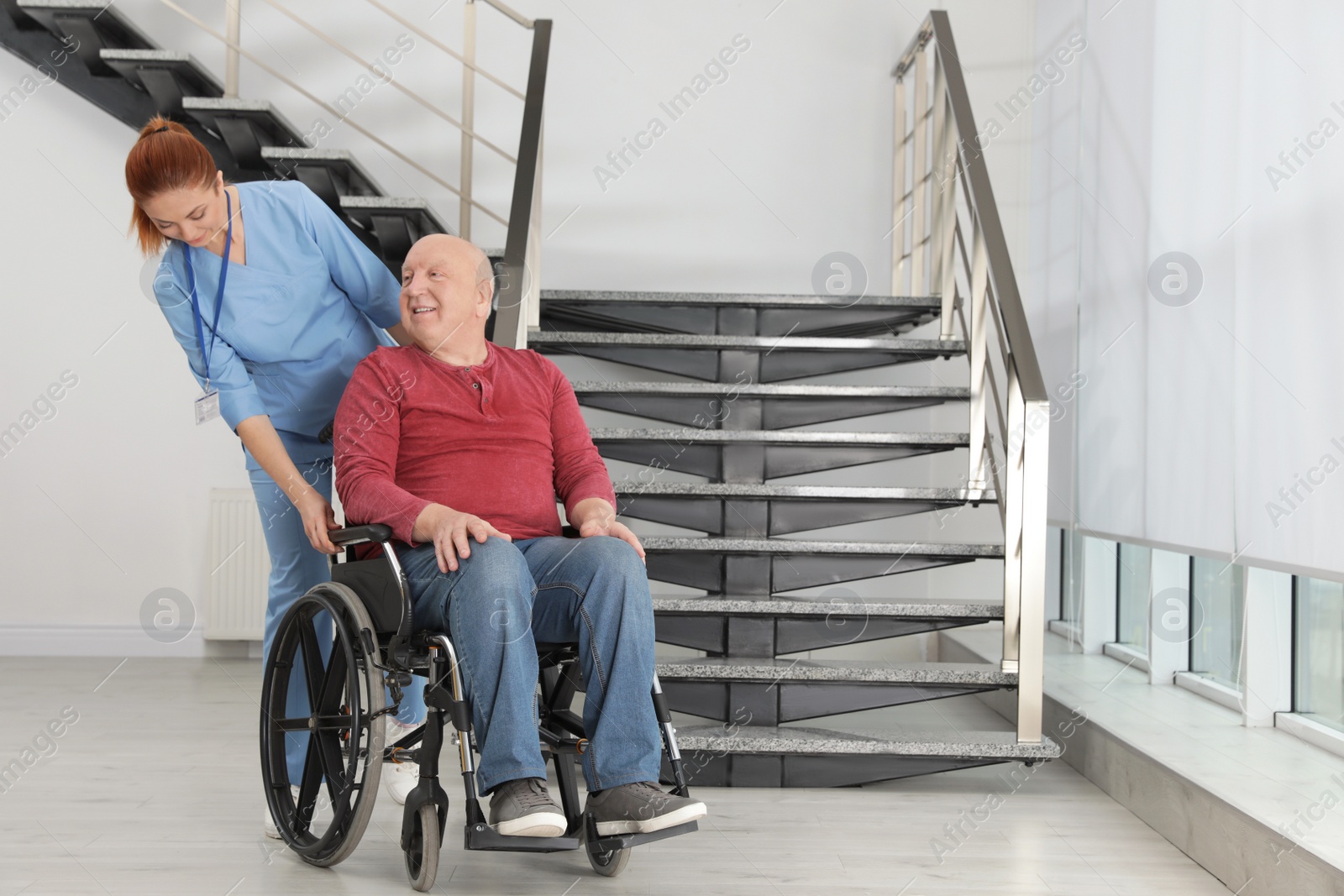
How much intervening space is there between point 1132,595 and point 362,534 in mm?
2452

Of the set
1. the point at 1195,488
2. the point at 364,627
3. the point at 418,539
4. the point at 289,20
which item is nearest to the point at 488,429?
the point at 418,539

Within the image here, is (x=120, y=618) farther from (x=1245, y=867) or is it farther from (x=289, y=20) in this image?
(x=1245, y=867)

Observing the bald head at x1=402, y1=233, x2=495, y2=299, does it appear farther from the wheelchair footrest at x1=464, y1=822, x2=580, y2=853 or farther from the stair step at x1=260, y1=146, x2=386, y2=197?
the stair step at x1=260, y1=146, x2=386, y2=197

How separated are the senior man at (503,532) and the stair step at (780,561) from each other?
0.67 metres

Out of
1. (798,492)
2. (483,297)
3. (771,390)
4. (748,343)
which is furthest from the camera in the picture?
(748,343)

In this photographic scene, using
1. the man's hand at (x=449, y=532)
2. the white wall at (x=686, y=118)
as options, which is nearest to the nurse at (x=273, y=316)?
the man's hand at (x=449, y=532)

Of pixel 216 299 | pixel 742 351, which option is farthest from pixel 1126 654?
pixel 216 299

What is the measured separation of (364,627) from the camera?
1.56 metres

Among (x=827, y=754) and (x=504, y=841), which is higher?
(x=504, y=841)

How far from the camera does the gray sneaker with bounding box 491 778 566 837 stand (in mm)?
1419

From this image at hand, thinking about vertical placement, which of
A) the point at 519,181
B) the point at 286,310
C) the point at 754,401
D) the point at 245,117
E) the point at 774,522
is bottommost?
the point at 774,522

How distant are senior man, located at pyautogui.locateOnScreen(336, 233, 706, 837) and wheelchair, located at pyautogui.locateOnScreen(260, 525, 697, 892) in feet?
0.12

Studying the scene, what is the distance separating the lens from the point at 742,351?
2.98m

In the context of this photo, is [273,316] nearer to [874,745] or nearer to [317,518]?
[317,518]
